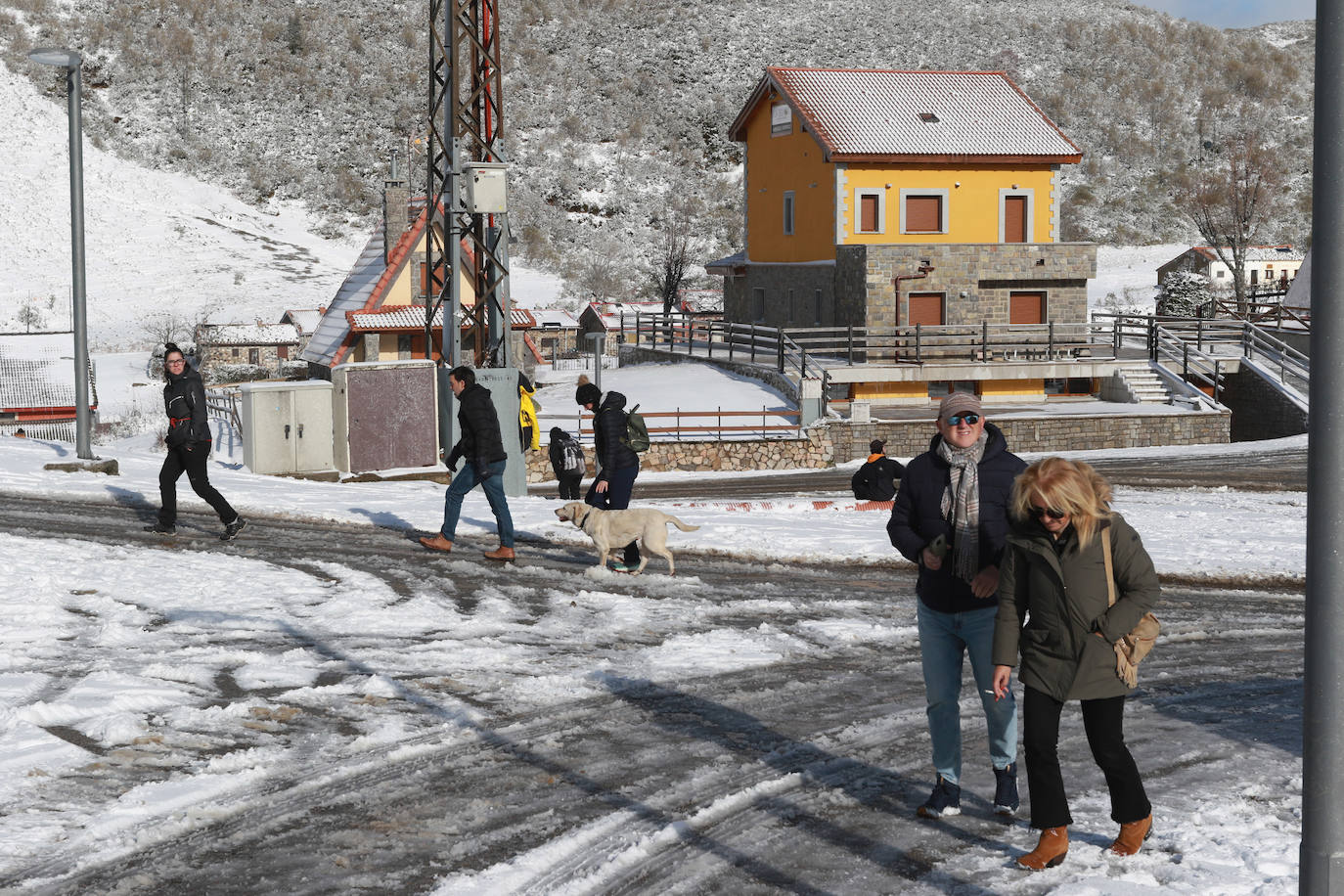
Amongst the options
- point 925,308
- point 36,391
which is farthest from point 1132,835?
point 36,391

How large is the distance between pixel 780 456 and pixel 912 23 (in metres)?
90.9

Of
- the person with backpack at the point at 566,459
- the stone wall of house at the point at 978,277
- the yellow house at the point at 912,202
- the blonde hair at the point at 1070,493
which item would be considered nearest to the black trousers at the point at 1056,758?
the blonde hair at the point at 1070,493

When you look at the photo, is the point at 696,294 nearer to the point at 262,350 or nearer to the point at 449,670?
the point at 262,350

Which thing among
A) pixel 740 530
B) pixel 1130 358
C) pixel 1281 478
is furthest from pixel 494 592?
pixel 1130 358

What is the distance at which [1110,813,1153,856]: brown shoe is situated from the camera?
5.77 m

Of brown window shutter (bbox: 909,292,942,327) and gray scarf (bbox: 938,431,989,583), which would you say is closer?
gray scarf (bbox: 938,431,989,583)

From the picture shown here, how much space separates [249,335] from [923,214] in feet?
109

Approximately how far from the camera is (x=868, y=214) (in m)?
39.7

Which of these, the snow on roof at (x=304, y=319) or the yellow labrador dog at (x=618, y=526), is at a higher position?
the snow on roof at (x=304, y=319)

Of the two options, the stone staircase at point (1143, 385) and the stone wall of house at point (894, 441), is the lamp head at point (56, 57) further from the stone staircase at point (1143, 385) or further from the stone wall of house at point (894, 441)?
the stone staircase at point (1143, 385)

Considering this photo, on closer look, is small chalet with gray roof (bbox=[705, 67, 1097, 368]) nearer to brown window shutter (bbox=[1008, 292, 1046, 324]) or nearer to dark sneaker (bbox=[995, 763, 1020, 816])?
brown window shutter (bbox=[1008, 292, 1046, 324])

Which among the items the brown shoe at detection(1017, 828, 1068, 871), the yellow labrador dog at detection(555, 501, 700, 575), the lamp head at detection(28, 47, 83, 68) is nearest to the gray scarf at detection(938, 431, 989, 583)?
the brown shoe at detection(1017, 828, 1068, 871)

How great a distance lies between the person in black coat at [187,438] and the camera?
43.0 feet

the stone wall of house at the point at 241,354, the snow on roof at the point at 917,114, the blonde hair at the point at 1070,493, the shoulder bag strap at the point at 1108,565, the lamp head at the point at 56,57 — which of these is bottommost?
the shoulder bag strap at the point at 1108,565
